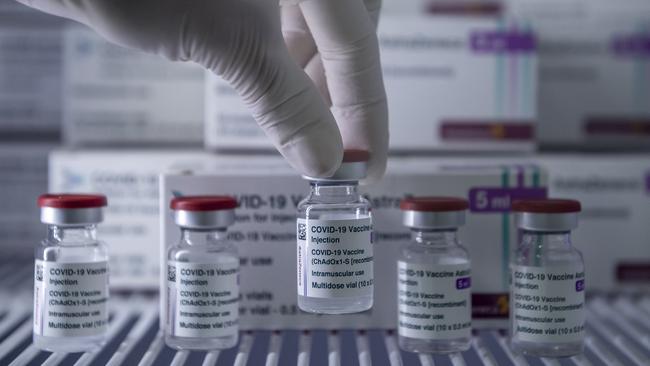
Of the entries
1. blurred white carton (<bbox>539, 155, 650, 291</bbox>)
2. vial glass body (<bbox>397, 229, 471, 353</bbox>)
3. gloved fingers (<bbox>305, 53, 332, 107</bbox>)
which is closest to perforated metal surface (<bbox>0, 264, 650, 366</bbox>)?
vial glass body (<bbox>397, 229, 471, 353</bbox>)

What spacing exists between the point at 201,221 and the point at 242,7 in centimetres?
30

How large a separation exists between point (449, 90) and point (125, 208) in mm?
651

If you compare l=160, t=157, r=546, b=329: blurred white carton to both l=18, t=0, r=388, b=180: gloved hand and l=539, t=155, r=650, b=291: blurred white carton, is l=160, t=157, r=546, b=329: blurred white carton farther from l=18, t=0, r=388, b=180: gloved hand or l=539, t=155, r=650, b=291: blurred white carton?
l=539, t=155, r=650, b=291: blurred white carton

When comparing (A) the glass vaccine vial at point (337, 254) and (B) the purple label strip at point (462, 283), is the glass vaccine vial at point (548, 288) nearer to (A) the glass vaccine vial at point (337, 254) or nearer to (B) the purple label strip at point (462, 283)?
(B) the purple label strip at point (462, 283)

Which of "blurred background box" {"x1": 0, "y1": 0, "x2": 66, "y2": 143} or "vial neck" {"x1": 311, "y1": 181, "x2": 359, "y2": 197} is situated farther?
"blurred background box" {"x1": 0, "y1": 0, "x2": 66, "y2": 143}

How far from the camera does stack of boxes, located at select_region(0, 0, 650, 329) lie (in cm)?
121

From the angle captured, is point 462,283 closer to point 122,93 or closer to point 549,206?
point 549,206

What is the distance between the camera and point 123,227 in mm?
1475

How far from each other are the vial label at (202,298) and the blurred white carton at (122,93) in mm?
662

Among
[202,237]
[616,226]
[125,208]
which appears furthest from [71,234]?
[616,226]

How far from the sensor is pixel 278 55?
3.24ft

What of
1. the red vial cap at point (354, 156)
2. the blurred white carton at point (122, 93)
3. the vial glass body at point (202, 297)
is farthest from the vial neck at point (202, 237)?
the blurred white carton at point (122, 93)

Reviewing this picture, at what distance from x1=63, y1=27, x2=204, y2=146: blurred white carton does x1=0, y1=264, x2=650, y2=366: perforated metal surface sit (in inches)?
17.7

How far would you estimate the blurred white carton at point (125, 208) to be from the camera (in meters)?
1.47
